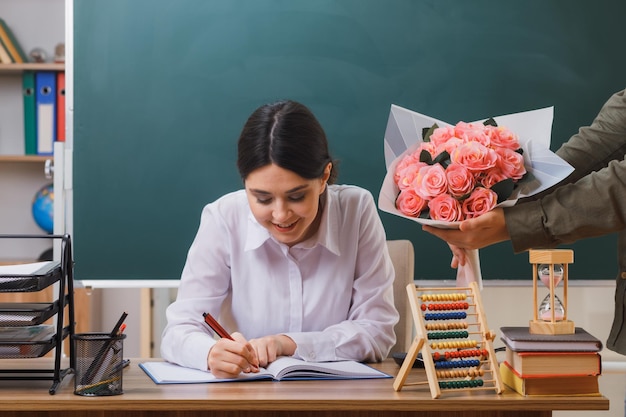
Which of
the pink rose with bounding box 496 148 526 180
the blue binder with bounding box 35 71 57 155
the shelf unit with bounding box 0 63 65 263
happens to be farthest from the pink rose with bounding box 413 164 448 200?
the shelf unit with bounding box 0 63 65 263

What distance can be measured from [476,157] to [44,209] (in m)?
3.34

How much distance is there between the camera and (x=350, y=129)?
3018mm

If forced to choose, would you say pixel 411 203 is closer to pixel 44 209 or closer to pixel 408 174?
pixel 408 174

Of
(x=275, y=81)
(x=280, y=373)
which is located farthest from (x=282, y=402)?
(x=275, y=81)

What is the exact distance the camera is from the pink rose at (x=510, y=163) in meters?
Answer: 1.52

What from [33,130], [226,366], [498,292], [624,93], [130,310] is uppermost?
[624,93]

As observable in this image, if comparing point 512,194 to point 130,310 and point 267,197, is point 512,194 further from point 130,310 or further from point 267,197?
point 130,310

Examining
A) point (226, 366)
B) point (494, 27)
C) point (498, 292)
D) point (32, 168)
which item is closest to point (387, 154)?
point (226, 366)

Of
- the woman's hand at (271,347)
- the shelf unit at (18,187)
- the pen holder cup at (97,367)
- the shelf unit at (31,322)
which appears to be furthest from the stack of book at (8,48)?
the pen holder cup at (97,367)

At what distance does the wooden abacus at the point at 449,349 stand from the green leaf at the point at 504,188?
21 cm

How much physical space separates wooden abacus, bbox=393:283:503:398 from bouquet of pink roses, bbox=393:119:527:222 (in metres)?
0.17

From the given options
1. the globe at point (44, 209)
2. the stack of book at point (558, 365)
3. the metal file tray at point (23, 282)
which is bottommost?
the globe at point (44, 209)

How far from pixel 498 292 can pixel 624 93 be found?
71.0 inches

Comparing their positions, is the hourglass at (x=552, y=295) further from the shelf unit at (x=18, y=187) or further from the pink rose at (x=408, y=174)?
the shelf unit at (x=18, y=187)
